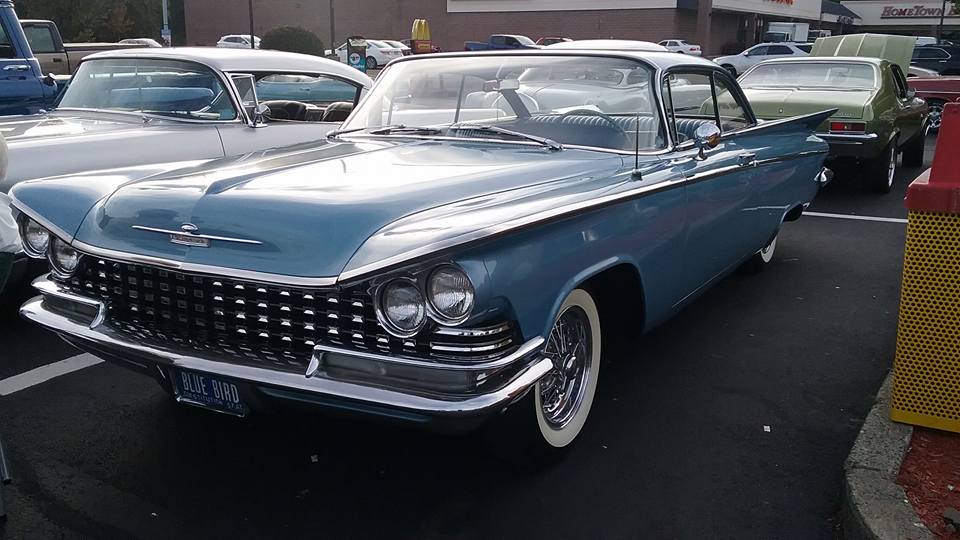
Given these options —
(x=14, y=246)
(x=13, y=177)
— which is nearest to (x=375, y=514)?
(x=14, y=246)

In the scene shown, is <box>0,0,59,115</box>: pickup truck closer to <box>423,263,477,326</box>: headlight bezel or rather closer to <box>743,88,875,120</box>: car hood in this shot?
<box>743,88,875,120</box>: car hood

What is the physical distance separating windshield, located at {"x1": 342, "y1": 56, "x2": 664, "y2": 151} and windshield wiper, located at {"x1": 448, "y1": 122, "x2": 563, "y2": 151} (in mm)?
13

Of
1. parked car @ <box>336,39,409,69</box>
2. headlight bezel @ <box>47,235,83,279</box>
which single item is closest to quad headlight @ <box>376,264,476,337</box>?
headlight bezel @ <box>47,235,83,279</box>

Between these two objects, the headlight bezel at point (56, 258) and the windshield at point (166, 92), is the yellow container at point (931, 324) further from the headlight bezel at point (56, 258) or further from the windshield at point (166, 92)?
the windshield at point (166, 92)

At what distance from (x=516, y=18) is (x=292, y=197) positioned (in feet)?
141

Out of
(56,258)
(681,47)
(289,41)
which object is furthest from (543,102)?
(681,47)

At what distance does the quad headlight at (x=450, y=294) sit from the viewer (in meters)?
2.59

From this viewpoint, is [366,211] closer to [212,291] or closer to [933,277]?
[212,291]

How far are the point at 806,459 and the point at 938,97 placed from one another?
12.9m

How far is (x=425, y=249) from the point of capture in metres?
2.51

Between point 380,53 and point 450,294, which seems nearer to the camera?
point 450,294

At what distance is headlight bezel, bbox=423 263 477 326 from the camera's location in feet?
8.47

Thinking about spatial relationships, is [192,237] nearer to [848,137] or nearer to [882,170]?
[848,137]

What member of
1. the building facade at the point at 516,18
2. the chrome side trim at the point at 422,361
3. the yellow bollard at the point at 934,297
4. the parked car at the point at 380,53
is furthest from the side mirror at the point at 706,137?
the building facade at the point at 516,18
